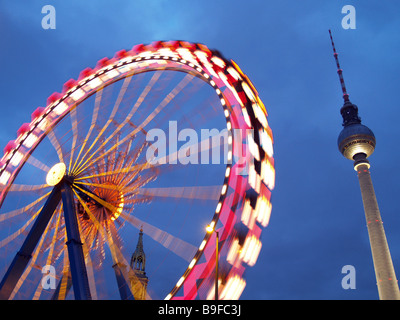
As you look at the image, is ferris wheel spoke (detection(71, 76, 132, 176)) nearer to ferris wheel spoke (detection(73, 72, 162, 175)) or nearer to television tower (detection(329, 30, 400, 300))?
ferris wheel spoke (detection(73, 72, 162, 175))

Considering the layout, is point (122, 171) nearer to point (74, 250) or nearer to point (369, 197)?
point (74, 250)

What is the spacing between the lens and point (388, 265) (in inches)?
3014

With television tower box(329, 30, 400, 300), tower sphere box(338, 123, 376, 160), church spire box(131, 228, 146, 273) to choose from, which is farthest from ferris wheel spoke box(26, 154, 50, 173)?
tower sphere box(338, 123, 376, 160)

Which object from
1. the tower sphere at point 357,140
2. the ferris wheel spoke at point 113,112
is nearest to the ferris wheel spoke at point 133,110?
the ferris wheel spoke at point 113,112

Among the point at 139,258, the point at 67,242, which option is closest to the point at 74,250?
the point at 67,242

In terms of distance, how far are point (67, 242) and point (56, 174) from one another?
3967 millimetres

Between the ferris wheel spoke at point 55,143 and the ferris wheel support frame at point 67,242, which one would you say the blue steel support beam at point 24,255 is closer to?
the ferris wheel support frame at point 67,242

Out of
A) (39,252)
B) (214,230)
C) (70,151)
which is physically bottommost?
(214,230)

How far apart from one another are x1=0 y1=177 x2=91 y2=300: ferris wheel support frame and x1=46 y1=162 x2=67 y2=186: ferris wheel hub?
0.23m

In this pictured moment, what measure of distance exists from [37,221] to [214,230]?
9248 mm

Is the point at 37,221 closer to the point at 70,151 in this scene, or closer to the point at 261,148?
the point at 70,151

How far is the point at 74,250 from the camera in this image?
1650 centimetres

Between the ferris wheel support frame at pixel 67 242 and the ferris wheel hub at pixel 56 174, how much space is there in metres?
0.23
